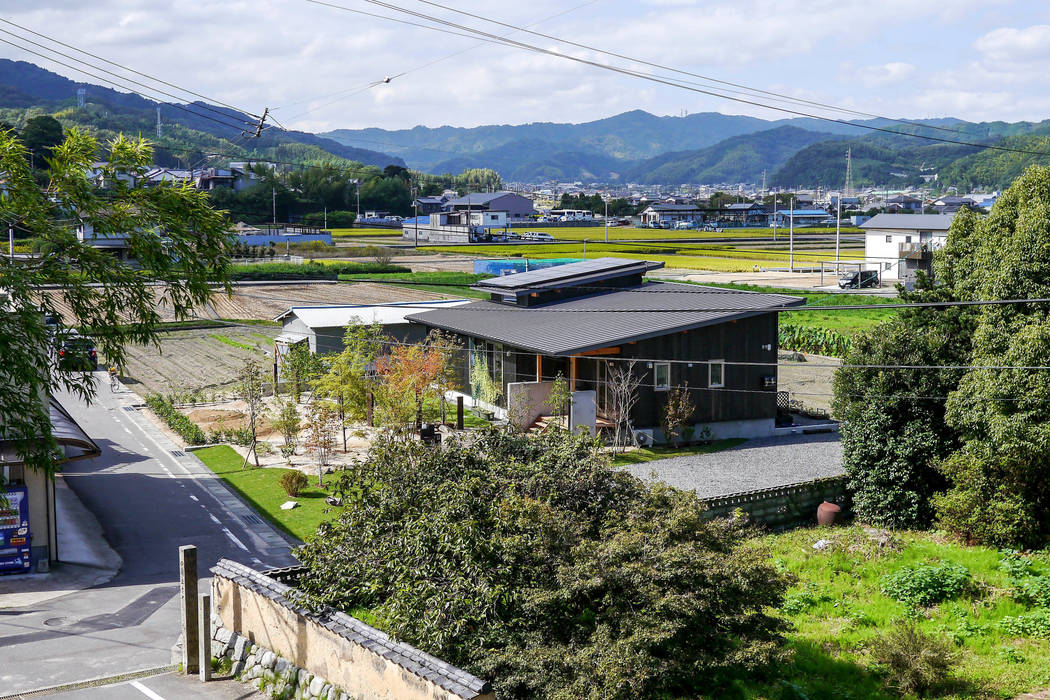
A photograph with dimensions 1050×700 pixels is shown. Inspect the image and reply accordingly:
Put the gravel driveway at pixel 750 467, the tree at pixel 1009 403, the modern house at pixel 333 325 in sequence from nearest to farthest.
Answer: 1. the tree at pixel 1009 403
2. the gravel driveway at pixel 750 467
3. the modern house at pixel 333 325

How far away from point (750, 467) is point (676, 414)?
3.02m

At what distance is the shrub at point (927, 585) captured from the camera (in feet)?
46.8

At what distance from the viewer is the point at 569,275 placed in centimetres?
3328

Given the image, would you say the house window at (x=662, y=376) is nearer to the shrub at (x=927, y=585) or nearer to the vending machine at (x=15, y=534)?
the shrub at (x=927, y=585)

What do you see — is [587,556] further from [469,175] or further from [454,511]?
[469,175]

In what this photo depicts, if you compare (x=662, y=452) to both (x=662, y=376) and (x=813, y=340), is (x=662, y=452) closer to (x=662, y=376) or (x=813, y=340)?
(x=662, y=376)

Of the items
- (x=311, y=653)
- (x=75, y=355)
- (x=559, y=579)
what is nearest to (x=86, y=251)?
(x=75, y=355)

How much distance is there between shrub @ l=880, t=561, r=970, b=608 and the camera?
14.2m

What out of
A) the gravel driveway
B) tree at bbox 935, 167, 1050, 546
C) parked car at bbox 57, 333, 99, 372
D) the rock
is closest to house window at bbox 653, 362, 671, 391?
the gravel driveway

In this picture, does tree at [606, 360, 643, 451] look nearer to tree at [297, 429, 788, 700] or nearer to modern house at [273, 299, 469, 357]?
modern house at [273, 299, 469, 357]

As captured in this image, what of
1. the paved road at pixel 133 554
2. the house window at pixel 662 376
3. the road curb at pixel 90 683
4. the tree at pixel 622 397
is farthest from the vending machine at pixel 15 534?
the house window at pixel 662 376

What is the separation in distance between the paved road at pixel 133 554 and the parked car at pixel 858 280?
151 ft

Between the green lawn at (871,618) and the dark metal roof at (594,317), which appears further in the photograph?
the dark metal roof at (594,317)

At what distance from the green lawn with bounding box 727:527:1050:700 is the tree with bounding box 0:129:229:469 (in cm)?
832
